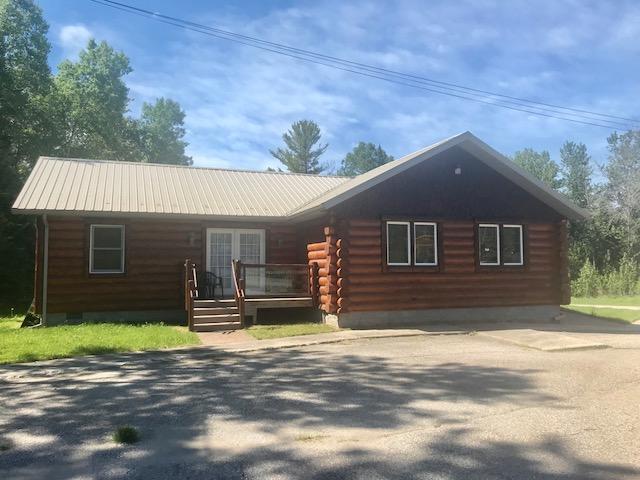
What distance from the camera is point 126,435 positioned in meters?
5.10

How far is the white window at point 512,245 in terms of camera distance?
50.0 ft

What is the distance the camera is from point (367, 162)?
6712 centimetres

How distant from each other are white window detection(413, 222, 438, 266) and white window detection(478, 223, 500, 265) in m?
1.45

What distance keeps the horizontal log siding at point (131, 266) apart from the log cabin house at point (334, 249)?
0.10 feet

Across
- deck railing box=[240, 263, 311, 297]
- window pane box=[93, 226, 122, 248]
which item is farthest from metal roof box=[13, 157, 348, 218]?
deck railing box=[240, 263, 311, 297]

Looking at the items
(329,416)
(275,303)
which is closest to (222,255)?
(275,303)

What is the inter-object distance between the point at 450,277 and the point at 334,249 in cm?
352

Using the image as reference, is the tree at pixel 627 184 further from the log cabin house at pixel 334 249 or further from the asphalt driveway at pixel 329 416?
the asphalt driveway at pixel 329 416

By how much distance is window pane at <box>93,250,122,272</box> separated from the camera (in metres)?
14.8

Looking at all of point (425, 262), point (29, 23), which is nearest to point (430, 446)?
point (425, 262)

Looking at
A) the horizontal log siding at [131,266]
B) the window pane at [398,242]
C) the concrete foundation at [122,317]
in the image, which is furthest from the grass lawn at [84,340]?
the window pane at [398,242]

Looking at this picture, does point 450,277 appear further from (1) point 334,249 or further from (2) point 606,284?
(2) point 606,284

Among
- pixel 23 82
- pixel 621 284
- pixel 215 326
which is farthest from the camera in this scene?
pixel 23 82

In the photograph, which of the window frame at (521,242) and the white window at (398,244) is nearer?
the white window at (398,244)
